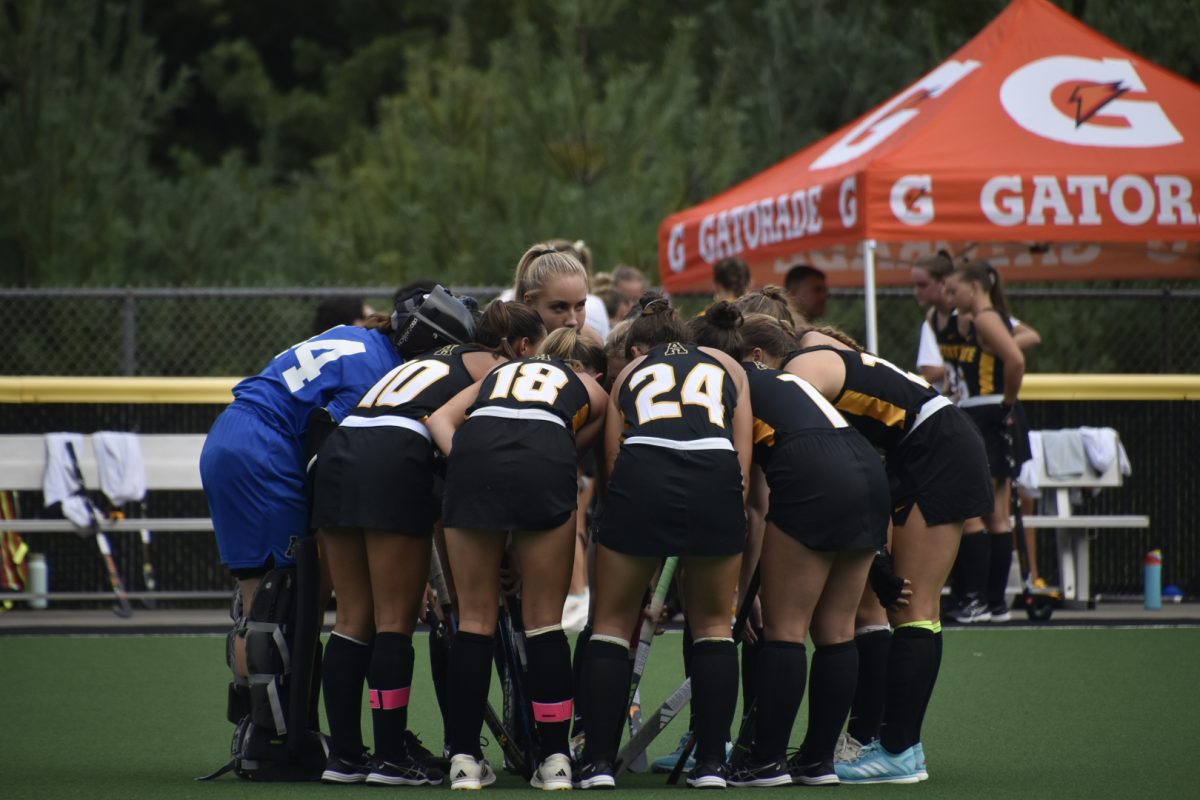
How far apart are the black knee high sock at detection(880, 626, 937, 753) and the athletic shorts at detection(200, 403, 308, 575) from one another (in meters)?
2.09

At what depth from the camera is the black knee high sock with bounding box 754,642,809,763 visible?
509 centimetres

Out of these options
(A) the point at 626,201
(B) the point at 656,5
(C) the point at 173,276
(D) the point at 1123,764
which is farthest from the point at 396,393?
(B) the point at 656,5

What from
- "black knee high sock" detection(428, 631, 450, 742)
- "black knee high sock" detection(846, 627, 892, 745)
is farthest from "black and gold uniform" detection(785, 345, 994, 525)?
"black knee high sock" detection(428, 631, 450, 742)

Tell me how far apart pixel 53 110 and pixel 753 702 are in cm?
1002

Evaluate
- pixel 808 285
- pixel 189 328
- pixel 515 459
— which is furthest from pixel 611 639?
pixel 189 328

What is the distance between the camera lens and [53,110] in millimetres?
13391

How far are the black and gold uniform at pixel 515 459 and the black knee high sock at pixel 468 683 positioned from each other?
0.38 metres

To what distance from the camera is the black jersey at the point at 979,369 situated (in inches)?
376

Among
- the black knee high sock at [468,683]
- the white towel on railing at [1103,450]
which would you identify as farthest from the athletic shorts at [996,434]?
the black knee high sock at [468,683]

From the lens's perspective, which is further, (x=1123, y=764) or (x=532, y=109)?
(x=532, y=109)

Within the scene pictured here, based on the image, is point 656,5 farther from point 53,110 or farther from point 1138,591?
point 1138,591

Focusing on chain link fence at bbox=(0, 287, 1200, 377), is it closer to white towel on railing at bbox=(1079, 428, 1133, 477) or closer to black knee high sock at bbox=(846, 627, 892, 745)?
white towel on railing at bbox=(1079, 428, 1133, 477)

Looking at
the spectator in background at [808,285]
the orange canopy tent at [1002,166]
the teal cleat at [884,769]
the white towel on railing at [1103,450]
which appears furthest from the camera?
the white towel on railing at [1103,450]

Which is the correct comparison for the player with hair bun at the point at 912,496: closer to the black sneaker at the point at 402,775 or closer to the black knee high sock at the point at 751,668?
the black knee high sock at the point at 751,668
